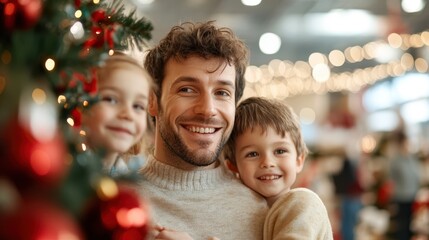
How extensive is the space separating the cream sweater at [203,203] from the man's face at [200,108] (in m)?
0.06

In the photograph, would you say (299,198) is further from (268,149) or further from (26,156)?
(26,156)

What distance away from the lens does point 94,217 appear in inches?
31.1

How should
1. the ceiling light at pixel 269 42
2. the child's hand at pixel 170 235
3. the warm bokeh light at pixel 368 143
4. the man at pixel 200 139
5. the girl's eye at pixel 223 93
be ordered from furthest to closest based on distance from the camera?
the ceiling light at pixel 269 42 < the warm bokeh light at pixel 368 143 < the girl's eye at pixel 223 93 < the man at pixel 200 139 < the child's hand at pixel 170 235

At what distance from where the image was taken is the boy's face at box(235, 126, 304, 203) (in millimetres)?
1930

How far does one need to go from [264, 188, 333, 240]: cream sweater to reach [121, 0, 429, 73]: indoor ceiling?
22.6 feet

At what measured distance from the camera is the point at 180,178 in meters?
1.88

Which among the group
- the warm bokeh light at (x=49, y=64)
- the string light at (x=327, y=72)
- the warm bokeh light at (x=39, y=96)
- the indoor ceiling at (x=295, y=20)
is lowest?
the warm bokeh light at (x=39, y=96)

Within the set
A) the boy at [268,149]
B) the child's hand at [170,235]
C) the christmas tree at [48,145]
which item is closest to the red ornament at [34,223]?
the christmas tree at [48,145]

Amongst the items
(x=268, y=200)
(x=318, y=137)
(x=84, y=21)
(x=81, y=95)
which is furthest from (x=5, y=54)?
(x=318, y=137)

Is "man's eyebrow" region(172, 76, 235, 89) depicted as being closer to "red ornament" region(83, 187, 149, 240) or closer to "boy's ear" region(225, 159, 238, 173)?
"boy's ear" region(225, 159, 238, 173)

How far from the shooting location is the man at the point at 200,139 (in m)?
1.81

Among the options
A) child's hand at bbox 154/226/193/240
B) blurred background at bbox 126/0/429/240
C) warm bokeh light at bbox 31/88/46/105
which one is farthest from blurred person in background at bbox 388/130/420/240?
warm bokeh light at bbox 31/88/46/105

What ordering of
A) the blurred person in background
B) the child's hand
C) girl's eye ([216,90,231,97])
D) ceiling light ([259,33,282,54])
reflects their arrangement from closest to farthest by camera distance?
the child's hand → girl's eye ([216,90,231,97]) → the blurred person in background → ceiling light ([259,33,282,54])

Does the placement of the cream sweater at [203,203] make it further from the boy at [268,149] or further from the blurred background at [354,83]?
the blurred background at [354,83]
